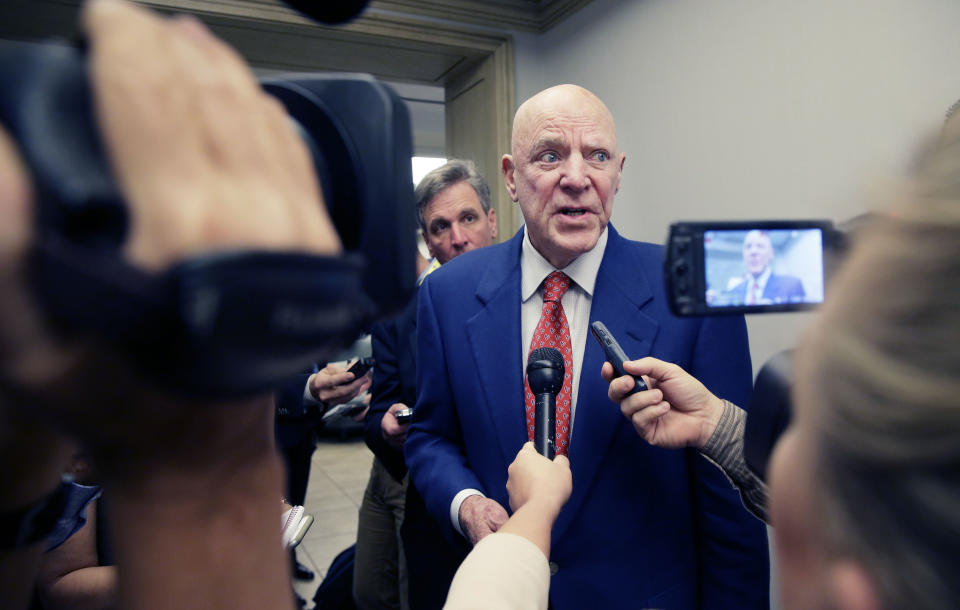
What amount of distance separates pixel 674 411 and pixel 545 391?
0.24 meters

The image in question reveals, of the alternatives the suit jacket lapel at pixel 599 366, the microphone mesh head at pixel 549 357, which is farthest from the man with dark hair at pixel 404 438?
the microphone mesh head at pixel 549 357

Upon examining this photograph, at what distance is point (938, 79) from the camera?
1.72 meters

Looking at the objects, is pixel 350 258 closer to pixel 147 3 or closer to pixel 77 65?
pixel 77 65

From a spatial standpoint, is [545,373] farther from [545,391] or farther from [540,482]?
[540,482]

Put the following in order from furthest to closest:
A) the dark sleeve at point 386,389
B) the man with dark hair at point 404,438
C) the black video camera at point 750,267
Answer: the dark sleeve at point 386,389 → the man with dark hair at point 404,438 → the black video camera at point 750,267

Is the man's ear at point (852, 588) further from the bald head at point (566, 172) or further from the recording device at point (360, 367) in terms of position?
the recording device at point (360, 367)

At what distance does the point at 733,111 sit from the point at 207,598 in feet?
8.27

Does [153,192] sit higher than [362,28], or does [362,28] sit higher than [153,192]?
[362,28]

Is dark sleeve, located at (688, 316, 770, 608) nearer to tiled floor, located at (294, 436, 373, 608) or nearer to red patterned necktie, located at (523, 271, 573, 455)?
red patterned necktie, located at (523, 271, 573, 455)

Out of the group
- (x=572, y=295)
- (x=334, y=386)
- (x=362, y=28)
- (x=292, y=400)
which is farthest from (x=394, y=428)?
(x=362, y=28)

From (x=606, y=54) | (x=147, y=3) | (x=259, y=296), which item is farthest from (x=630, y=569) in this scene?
(x=147, y=3)

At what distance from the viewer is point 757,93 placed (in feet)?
7.52

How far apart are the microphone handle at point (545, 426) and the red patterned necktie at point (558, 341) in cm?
17

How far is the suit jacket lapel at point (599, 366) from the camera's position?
1.22 m
